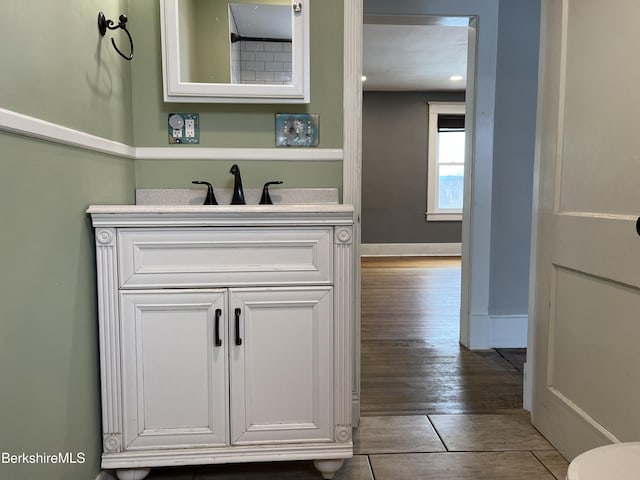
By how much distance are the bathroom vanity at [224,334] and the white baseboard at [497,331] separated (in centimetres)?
165

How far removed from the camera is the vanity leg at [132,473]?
134 cm

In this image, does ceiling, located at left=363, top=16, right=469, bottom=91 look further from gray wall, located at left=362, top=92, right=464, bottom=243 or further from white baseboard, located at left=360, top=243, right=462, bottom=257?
white baseboard, located at left=360, top=243, right=462, bottom=257

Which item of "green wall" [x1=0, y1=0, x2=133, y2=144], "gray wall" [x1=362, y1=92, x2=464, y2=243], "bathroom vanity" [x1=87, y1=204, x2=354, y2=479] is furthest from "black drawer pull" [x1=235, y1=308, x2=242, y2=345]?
"gray wall" [x1=362, y1=92, x2=464, y2=243]

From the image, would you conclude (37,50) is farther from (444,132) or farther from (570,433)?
(444,132)

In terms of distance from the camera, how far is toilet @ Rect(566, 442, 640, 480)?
0.73 m

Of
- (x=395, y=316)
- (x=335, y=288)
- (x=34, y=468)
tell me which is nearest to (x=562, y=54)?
(x=335, y=288)

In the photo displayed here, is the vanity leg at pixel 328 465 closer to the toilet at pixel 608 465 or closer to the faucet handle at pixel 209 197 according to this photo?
the toilet at pixel 608 465

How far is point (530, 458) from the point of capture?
1599 millimetres

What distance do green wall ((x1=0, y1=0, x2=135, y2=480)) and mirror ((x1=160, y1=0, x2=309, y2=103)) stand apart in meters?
0.25

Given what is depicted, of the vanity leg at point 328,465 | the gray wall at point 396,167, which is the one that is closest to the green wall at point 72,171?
the vanity leg at point 328,465

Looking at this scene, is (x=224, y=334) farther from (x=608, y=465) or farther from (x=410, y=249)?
(x=410, y=249)

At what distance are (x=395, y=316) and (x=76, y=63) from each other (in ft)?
9.32

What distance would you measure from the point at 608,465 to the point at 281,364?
2.75ft

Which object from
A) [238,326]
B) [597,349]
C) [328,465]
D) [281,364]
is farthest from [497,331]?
[238,326]
